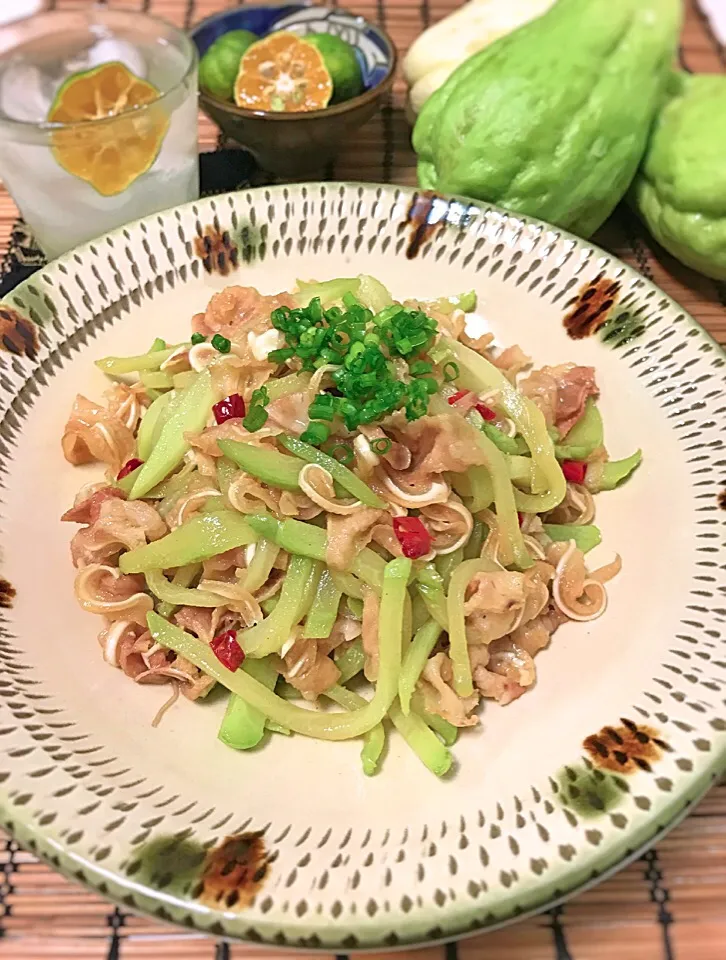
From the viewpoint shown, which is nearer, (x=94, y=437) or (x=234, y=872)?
(x=234, y=872)

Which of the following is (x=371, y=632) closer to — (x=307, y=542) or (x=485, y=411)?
(x=307, y=542)

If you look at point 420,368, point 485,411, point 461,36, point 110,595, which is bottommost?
point 110,595

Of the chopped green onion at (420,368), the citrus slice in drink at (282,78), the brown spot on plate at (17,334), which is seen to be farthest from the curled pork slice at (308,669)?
the citrus slice in drink at (282,78)

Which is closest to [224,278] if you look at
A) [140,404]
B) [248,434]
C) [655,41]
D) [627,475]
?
[140,404]

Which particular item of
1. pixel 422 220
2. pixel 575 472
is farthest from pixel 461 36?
pixel 575 472

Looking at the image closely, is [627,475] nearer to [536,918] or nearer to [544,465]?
[544,465]

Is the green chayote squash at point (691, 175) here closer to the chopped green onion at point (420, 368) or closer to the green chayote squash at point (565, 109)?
the green chayote squash at point (565, 109)
